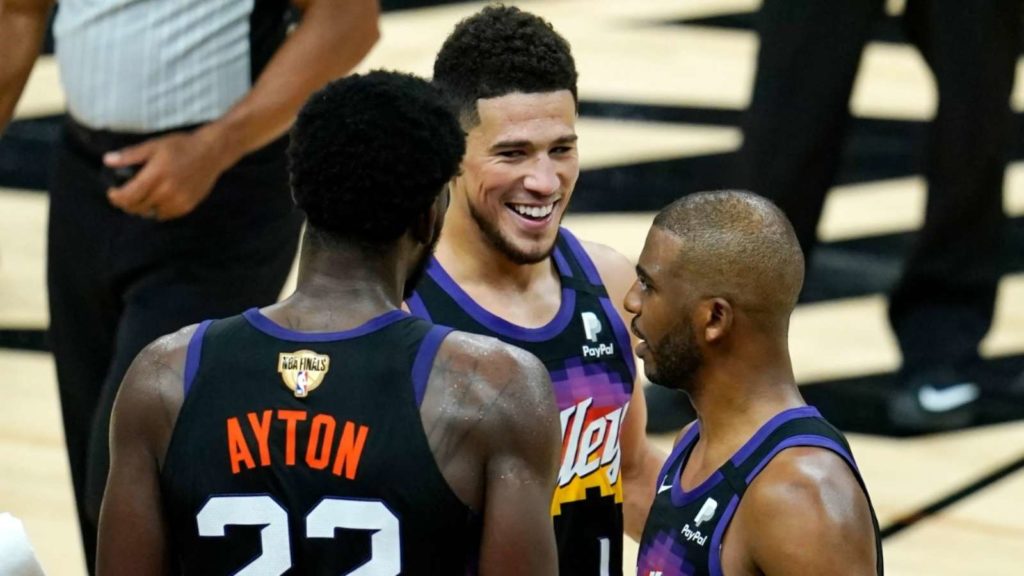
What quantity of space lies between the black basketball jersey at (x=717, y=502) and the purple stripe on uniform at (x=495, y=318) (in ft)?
1.58

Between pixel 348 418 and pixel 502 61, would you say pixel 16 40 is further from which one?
pixel 348 418

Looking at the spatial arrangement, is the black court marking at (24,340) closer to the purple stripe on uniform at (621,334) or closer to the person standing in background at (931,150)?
the person standing in background at (931,150)

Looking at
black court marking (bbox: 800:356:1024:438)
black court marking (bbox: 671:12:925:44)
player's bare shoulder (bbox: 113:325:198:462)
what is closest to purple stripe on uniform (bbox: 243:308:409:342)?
player's bare shoulder (bbox: 113:325:198:462)

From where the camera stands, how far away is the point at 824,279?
6785 mm

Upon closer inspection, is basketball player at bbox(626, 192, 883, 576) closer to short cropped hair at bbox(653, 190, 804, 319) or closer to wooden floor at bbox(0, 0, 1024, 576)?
short cropped hair at bbox(653, 190, 804, 319)

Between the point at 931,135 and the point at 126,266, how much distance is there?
2644 millimetres

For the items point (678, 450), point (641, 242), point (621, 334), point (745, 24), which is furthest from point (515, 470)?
point (745, 24)

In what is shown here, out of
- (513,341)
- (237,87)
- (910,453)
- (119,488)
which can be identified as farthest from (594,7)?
(119,488)

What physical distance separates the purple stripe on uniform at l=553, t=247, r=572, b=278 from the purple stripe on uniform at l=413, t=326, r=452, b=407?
0.99m

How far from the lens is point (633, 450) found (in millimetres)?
3736

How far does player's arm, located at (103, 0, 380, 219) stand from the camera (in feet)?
12.5

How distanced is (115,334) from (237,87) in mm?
529

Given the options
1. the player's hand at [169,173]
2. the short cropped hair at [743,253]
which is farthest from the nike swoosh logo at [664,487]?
the player's hand at [169,173]

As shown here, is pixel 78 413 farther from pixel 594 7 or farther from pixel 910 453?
pixel 594 7
